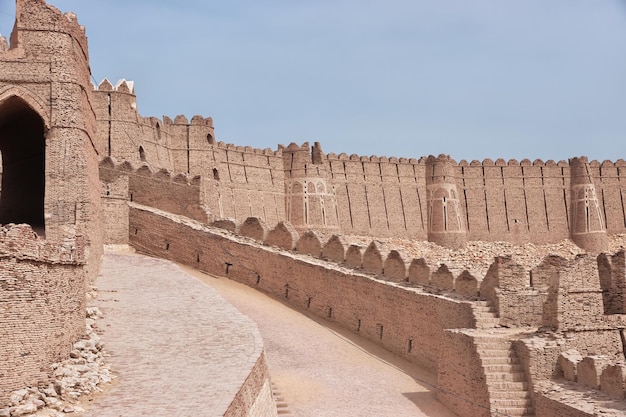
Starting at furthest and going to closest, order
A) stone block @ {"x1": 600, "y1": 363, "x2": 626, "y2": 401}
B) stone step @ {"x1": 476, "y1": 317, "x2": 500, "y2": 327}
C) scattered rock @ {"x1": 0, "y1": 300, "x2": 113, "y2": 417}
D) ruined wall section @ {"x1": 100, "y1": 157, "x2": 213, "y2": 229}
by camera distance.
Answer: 1. ruined wall section @ {"x1": 100, "y1": 157, "x2": 213, "y2": 229}
2. stone step @ {"x1": 476, "y1": 317, "x2": 500, "y2": 327}
3. stone block @ {"x1": 600, "y1": 363, "x2": 626, "y2": 401}
4. scattered rock @ {"x1": 0, "y1": 300, "x2": 113, "y2": 417}

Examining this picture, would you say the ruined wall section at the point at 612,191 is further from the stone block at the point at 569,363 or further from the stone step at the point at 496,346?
the stone step at the point at 496,346

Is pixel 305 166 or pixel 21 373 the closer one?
pixel 21 373

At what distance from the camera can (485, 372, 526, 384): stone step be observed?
1585cm

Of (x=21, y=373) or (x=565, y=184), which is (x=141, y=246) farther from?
(x=565, y=184)

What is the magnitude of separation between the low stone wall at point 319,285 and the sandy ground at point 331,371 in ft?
1.68

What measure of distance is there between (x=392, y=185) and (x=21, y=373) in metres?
35.3

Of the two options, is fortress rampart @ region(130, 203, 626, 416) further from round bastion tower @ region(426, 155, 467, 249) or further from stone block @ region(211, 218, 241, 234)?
round bastion tower @ region(426, 155, 467, 249)

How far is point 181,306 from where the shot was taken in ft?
53.7

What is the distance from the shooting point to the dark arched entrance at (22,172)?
Answer: 2064 centimetres

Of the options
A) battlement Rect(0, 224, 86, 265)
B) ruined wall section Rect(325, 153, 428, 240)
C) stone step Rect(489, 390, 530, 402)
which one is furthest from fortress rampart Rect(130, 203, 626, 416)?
ruined wall section Rect(325, 153, 428, 240)

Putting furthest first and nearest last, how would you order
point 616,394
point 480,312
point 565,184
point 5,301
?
point 565,184
point 480,312
point 616,394
point 5,301

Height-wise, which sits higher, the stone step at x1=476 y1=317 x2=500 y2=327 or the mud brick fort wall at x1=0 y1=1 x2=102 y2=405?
the mud brick fort wall at x1=0 y1=1 x2=102 y2=405

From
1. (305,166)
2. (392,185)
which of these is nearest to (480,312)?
(305,166)

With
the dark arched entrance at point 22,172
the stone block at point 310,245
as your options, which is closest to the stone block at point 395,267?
the stone block at point 310,245
